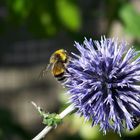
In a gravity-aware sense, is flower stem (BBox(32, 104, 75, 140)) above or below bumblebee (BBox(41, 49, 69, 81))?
below

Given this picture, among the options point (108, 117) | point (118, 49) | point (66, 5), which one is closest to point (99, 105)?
point (108, 117)

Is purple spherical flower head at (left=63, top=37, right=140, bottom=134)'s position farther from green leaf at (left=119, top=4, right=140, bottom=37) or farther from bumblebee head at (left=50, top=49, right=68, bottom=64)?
green leaf at (left=119, top=4, right=140, bottom=37)

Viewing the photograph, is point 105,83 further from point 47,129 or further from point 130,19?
point 130,19

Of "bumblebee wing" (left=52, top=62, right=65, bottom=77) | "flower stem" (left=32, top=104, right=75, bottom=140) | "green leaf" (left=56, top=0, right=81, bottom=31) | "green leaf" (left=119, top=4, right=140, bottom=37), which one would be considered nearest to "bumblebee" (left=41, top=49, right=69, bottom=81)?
"bumblebee wing" (left=52, top=62, right=65, bottom=77)

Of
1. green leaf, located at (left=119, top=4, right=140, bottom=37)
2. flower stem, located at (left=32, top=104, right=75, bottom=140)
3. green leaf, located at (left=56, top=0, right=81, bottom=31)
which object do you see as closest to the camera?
flower stem, located at (left=32, top=104, right=75, bottom=140)


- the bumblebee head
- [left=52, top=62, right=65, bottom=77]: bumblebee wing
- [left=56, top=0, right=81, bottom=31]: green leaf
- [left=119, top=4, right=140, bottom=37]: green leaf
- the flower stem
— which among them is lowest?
the flower stem

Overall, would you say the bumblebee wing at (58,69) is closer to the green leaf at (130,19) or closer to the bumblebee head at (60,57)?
the bumblebee head at (60,57)
